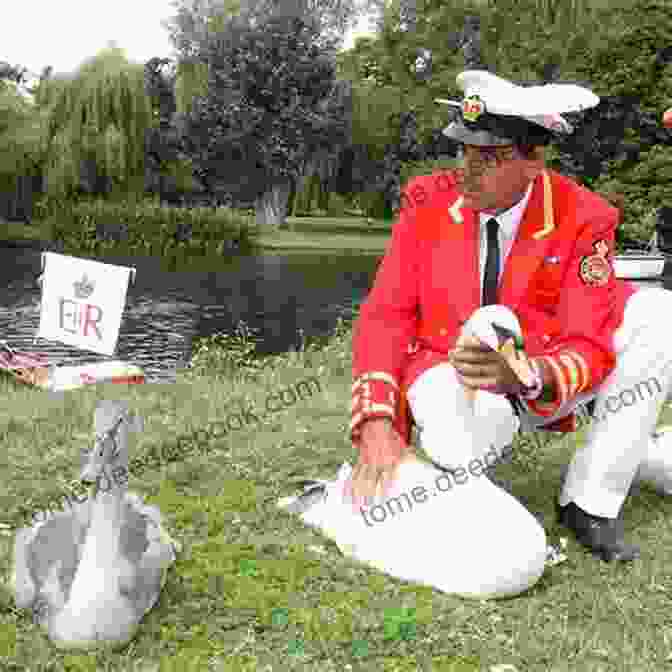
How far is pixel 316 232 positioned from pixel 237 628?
52.3 metres

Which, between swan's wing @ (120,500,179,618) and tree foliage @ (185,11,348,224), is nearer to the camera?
swan's wing @ (120,500,179,618)

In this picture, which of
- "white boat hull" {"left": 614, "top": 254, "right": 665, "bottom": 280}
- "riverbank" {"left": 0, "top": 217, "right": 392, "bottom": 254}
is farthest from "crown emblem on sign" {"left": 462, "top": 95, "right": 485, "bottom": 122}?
"riverbank" {"left": 0, "top": 217, "right": 392, "bottom": 254}

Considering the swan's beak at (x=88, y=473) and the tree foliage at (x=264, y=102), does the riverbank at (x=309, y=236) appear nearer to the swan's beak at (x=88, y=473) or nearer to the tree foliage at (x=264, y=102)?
the tree foliage at (x=264, y=102)

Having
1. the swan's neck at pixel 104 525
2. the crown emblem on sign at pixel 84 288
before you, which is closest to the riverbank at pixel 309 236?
the crown emblem on sign at pixel 84 288

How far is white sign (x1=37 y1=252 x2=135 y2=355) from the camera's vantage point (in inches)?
239

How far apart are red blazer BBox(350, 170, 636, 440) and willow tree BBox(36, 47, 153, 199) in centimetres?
3600

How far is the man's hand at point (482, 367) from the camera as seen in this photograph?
3465mm

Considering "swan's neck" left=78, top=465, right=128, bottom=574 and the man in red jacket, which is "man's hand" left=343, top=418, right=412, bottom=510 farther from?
"swan's neck" left=78, top=465, right=128, bottom=574

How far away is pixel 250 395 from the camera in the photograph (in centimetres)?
789

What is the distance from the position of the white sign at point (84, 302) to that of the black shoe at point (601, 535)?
2928 millimetres

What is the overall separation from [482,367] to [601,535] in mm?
1142

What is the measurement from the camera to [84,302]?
20.4 feet

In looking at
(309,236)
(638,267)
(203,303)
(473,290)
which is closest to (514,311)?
(473,290)

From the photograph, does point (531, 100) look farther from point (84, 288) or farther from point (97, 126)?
point (97, 126)
